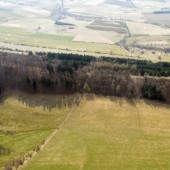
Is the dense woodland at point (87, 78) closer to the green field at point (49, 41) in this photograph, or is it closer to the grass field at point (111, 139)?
the grass field at point (111, 139)

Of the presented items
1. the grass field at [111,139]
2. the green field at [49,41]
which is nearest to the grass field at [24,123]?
the grass field at [111,139]

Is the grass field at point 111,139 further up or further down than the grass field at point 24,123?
further up

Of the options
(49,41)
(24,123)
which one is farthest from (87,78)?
(49,41)

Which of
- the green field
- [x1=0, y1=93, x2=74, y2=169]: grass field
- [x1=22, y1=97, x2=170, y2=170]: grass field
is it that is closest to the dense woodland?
[x1=22, y1=97, x2=170, y2=170]: grass field

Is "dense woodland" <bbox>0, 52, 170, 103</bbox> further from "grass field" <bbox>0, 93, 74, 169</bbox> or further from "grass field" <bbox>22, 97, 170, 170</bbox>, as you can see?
"grass field" <bbox>0, 93, 74, 169</bbox>

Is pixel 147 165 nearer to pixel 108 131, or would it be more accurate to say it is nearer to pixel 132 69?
pixel 108 131

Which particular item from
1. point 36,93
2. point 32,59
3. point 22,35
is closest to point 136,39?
point 22,35
